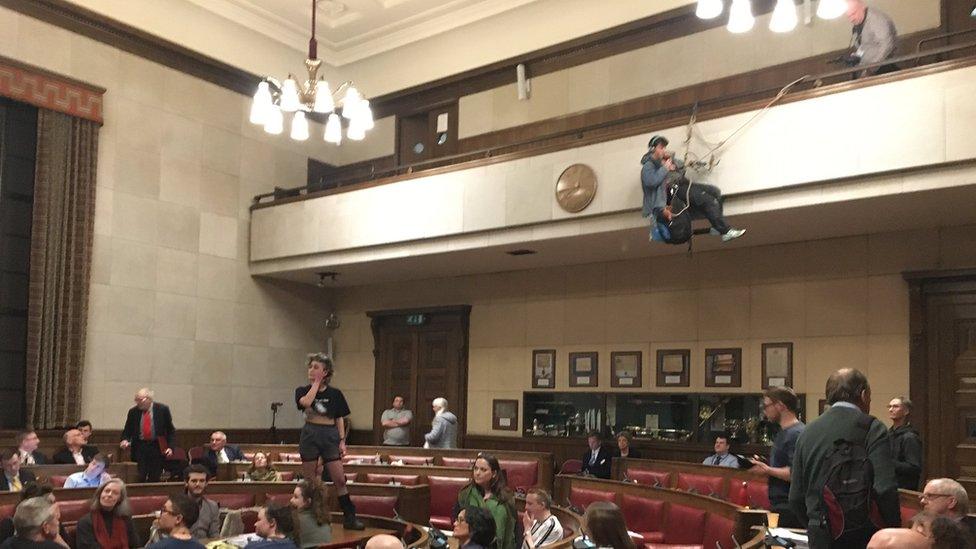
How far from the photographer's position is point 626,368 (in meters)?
12.5

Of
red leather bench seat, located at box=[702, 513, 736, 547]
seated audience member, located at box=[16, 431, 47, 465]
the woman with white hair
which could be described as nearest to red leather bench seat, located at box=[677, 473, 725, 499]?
red leather bench seat, located at box=[702, 513, 736, 547]

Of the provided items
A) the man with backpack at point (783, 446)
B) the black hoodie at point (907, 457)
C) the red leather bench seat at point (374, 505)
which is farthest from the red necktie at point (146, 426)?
the black hoodie at point (907, 457)

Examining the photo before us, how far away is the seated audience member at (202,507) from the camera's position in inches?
264

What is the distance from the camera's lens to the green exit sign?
48.6ft

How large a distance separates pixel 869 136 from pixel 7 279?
412 inches

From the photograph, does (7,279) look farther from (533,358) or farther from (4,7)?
(533,358)

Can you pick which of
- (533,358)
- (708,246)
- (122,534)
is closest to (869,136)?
(708,246)

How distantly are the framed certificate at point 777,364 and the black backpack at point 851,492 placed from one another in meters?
7.42

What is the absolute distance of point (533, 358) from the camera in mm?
13500

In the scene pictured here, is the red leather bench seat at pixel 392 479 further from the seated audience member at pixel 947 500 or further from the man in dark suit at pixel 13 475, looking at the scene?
the seated audience member at pixel 947 500

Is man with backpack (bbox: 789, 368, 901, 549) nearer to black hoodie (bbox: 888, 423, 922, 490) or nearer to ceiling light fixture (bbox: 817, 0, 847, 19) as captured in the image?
black hoodie (bbox: 888, 423, 922, 490)

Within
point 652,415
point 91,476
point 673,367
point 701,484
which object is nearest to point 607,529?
point 701,484

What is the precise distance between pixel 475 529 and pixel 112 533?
8.83 ft

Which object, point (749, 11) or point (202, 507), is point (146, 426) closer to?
point (202, 507)
